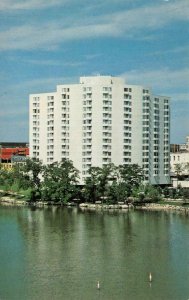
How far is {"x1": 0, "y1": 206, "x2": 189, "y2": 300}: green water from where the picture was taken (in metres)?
9.21

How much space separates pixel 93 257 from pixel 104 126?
14.4m

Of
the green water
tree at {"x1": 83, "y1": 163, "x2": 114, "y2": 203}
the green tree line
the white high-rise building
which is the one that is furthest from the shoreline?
the white high-rise building

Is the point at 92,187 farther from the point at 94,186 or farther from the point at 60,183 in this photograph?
the point at 60,183

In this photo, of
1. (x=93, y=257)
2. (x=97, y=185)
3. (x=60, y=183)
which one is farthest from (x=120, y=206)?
(x=93, y=257)

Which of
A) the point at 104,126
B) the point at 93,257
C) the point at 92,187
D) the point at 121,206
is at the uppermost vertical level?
the point at 104,126

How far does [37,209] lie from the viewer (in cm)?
2175

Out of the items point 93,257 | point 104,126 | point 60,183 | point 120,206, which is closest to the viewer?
point 93,257

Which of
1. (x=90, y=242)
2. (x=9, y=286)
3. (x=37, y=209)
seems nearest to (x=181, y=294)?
(x=9, y=286)

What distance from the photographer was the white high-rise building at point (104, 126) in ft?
85.0

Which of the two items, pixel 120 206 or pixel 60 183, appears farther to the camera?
pixel 60 183

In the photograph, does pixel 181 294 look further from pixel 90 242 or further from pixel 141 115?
pixel 141 115

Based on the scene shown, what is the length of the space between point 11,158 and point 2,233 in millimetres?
22318

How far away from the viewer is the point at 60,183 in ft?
75.6

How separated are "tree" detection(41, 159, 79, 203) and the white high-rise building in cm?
213
